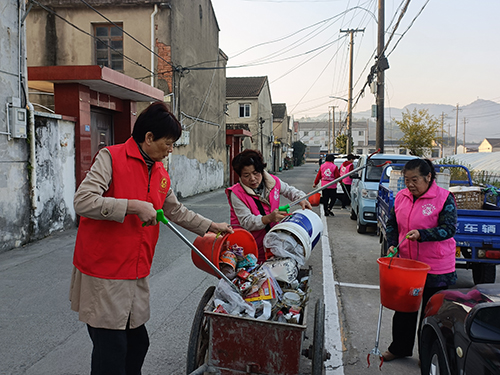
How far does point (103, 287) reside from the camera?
2344mm

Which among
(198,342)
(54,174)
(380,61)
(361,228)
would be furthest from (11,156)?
(380,61)

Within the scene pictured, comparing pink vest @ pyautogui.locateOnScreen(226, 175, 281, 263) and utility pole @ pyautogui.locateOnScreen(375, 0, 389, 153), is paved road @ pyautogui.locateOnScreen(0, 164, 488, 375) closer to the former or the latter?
pink vest @ pyautogui.locateOnScreen(226, 175, 281, 263)

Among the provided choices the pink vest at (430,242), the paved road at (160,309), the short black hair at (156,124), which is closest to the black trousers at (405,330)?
the paved road at (160,309)

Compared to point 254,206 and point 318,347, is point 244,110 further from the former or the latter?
point 318,347

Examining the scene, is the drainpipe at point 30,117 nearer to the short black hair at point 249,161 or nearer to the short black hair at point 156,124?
the short black hair at point 249,161

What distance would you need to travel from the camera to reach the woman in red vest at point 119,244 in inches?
91.3

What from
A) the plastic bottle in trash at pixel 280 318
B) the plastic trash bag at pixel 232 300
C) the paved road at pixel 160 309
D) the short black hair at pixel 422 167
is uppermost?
the short black hair at pixel 422 167

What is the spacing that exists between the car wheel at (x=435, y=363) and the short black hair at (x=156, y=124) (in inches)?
87.6

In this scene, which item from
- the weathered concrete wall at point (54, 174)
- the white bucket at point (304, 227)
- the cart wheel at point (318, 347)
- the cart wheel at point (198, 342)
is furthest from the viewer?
the weathered concrete wall at point (54, 174)

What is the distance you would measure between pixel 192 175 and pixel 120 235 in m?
16.1

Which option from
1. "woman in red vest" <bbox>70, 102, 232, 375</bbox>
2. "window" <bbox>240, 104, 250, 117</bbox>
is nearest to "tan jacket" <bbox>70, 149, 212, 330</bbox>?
"woman in red vest" <bbox>70, 102, 232, 375</bbox>

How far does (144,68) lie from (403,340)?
47.2ft

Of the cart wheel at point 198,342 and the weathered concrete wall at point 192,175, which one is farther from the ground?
the weathered concrete wall at point 192,175

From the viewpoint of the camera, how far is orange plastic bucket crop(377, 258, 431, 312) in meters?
3.21
